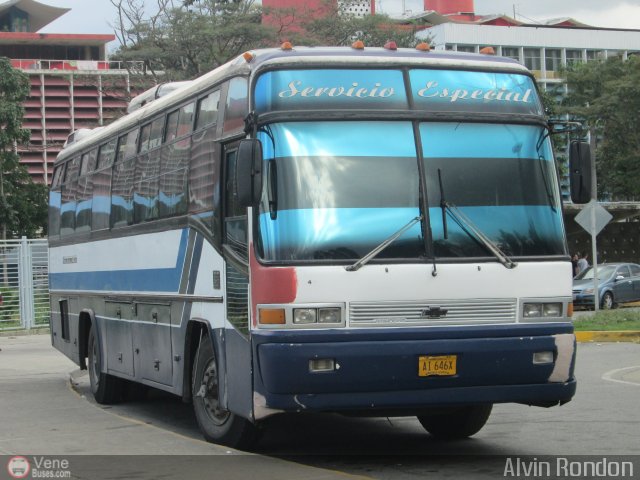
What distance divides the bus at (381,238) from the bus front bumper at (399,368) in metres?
0.01

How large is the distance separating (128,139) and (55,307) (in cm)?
492

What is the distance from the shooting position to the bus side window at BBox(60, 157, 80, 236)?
16.6 meters

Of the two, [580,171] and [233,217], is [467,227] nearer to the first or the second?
[580,171]

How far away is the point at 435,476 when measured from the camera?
349 inches

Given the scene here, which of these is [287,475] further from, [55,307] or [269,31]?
[269,31]

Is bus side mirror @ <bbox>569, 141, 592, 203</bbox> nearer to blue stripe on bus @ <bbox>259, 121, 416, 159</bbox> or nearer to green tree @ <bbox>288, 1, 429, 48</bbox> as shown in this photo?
blue stripe on bus @ <bbox>259, 121, 416, 159</bbox>

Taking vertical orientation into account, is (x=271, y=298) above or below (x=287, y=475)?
above

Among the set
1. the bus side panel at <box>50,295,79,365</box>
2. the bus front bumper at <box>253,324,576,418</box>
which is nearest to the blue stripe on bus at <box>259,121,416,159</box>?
the bus front bumper at <box>253,324,576,418</box>

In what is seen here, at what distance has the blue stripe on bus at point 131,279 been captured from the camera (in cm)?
1151

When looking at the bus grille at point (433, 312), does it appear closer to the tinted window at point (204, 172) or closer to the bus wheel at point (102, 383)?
the tinted window at point (204, 172)

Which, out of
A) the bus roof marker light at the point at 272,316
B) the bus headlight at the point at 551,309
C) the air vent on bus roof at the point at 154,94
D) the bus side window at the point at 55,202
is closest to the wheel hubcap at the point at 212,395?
the bus roof marker light at the point at 272,316

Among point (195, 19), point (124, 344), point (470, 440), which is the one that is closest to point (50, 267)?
point (124, 344)

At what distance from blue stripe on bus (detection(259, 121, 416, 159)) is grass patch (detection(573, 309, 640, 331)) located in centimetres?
1471

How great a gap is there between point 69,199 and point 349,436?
7210mm
